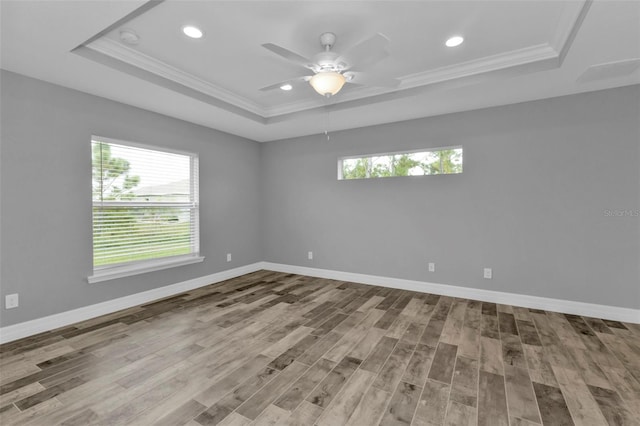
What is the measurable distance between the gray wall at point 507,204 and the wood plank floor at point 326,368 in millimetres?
563

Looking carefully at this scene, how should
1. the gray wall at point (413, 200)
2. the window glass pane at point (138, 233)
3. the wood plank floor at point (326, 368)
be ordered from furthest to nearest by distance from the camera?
the window glass pane at point (138, 233)
the gray wall at point (413, 200)
the wood plank floor at point (326, 368)

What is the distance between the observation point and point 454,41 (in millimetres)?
2578

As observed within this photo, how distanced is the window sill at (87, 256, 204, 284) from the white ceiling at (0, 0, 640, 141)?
2.06 metres

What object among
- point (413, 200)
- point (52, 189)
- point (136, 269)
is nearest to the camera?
point (52, 189)

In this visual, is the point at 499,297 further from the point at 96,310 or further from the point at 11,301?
the point at 11,301

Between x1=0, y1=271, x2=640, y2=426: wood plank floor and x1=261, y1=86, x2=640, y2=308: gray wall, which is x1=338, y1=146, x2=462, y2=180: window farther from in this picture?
x1=0, y1=271, x2=640, y2=426: wood plank floor

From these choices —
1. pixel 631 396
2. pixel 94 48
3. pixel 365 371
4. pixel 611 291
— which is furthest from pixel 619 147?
pixel 94 48

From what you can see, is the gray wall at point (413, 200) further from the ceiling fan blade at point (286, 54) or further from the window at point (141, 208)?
the ceiling fan blade at point (286, 54)

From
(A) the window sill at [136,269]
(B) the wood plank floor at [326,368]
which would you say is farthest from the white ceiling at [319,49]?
(B) the wood plank floor at [326,368]

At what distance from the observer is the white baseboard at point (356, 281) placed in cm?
287

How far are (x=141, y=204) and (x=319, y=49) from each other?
2966 mm

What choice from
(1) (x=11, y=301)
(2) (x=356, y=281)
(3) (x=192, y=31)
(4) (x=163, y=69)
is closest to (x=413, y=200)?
(2) (x=356, y=281)

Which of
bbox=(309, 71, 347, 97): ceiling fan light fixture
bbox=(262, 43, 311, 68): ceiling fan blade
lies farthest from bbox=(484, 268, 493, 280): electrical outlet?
bbox=(262, 43, 311, 68): ceiling fan blade

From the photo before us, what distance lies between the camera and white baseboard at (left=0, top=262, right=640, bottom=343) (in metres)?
2.87
